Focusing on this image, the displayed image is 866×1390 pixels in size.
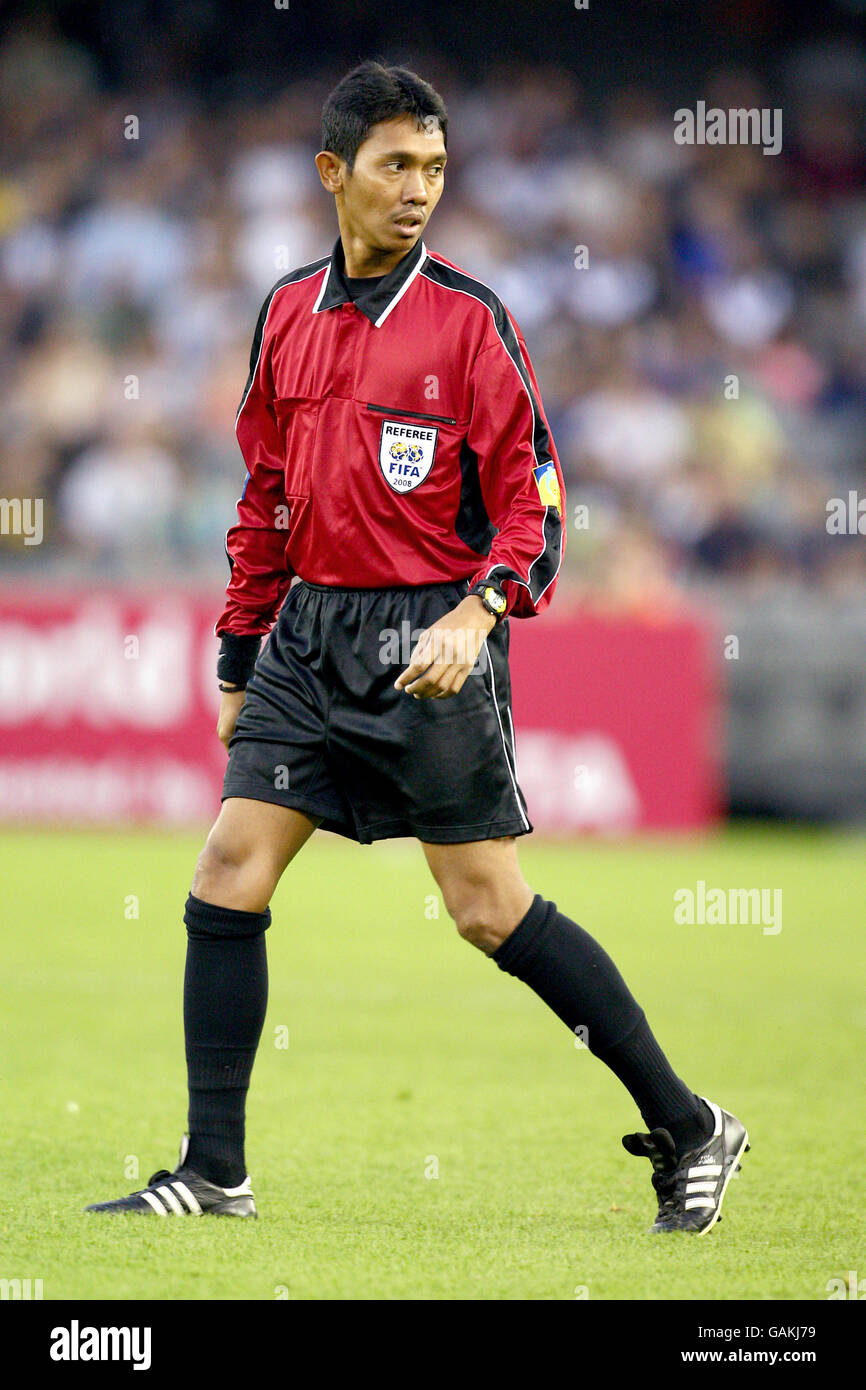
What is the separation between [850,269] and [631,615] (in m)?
5.97

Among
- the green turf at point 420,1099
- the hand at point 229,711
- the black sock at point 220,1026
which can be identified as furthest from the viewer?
the hand at point 229,711

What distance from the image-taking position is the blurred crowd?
13.6 meters

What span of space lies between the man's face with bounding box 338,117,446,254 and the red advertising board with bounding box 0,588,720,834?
7507 mm

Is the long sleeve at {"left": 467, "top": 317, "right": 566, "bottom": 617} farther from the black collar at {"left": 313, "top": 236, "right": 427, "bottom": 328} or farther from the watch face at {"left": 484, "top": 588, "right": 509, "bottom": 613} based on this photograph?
the black collar at {"left": 313, "top": 236, "right": 427, "bottom": 328}

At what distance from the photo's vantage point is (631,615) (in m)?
11.7

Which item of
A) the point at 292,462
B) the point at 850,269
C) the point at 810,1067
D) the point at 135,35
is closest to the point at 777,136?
the point at 850,269

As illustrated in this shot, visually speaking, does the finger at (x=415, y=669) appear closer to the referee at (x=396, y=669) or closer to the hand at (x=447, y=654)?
the hand at (x=447, y=654)

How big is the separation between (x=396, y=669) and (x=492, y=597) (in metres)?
0.30

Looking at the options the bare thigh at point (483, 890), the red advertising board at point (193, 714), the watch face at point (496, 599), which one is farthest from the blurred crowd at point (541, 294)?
the watch face at point (496, 599)

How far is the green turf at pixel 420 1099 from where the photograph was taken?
3.43 metres

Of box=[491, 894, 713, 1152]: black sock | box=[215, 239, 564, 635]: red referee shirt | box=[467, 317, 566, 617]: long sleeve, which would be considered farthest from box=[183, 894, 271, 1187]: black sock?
box=[467, 317, 566, 617]: long sleeve

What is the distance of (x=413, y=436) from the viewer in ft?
12.5

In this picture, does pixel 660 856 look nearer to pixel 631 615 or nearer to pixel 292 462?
pixel 631 615

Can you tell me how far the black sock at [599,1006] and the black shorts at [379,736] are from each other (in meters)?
0.23
